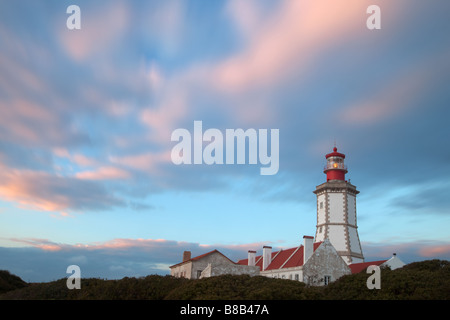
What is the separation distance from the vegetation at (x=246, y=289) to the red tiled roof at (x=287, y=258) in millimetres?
16592

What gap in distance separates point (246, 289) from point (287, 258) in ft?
78.7

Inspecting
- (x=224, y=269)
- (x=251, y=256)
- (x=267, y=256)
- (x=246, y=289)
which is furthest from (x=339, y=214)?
(x=246, y=289)

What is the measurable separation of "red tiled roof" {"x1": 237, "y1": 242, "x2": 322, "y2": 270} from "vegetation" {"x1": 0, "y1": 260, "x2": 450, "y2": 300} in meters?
16.6

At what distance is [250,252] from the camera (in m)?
49.6

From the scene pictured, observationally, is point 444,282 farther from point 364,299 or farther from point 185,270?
point 185,270

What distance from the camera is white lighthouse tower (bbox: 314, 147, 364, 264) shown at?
166 feet

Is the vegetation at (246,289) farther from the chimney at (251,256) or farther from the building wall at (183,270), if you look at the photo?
the chimney at (251,256)

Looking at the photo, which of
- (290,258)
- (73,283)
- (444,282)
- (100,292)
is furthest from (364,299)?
(290,258)

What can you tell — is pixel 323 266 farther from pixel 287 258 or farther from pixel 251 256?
pixel 251 256

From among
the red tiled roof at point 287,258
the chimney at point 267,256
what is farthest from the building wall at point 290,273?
the chimney at point 267,256

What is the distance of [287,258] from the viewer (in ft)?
144

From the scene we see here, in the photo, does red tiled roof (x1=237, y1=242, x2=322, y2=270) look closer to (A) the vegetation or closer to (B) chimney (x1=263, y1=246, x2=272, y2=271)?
(B) chimney (x1=263, y1=246, x2=272, y2=271)
